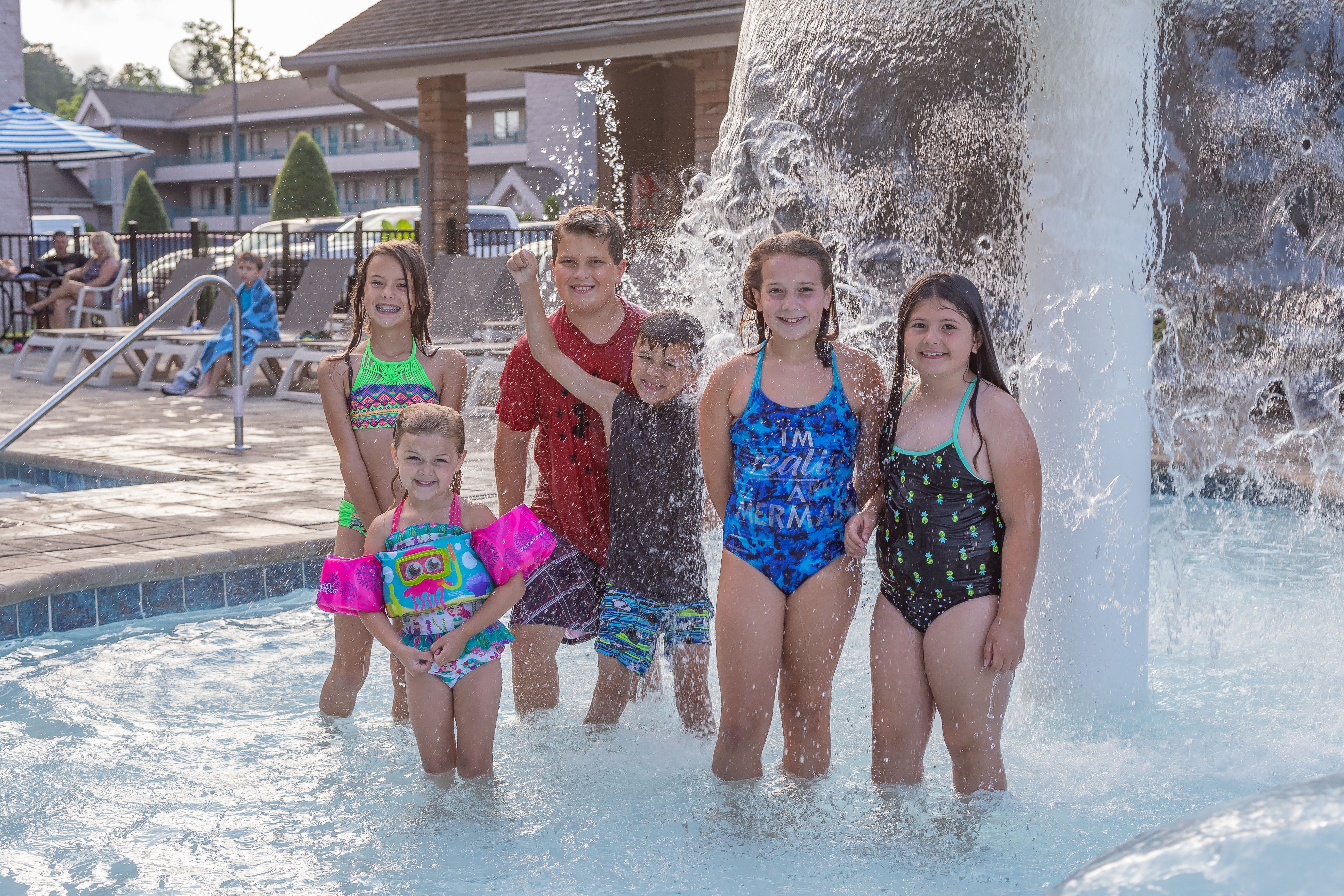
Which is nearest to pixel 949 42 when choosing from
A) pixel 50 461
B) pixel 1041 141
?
pixel 1041 141

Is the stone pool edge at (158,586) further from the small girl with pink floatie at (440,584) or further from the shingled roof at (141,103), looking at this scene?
the shingled roof at (141,103)

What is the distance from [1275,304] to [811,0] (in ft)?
17.1

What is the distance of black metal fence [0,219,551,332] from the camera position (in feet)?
57.8

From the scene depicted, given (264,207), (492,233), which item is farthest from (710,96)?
(264,207)

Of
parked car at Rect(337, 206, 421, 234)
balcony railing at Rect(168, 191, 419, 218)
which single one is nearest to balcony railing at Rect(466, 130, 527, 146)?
balcony railing at Rect(168, 191, 419, 218)

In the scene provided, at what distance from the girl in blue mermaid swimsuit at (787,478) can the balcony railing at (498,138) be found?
1892 inches

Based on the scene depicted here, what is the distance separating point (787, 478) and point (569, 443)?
2.48 ft

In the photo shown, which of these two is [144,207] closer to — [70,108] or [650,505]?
[70,108]

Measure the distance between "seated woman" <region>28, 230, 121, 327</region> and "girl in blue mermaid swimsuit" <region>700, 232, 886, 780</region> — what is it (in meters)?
15.6

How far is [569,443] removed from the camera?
347 centimetres

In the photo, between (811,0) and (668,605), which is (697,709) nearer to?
(668,605)

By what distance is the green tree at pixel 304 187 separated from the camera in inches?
1743

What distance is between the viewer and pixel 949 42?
17.4ft

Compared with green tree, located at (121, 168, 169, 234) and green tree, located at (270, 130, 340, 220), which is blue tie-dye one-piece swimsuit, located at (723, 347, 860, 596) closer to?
green tree, located at (270, 130, 340, 220)
